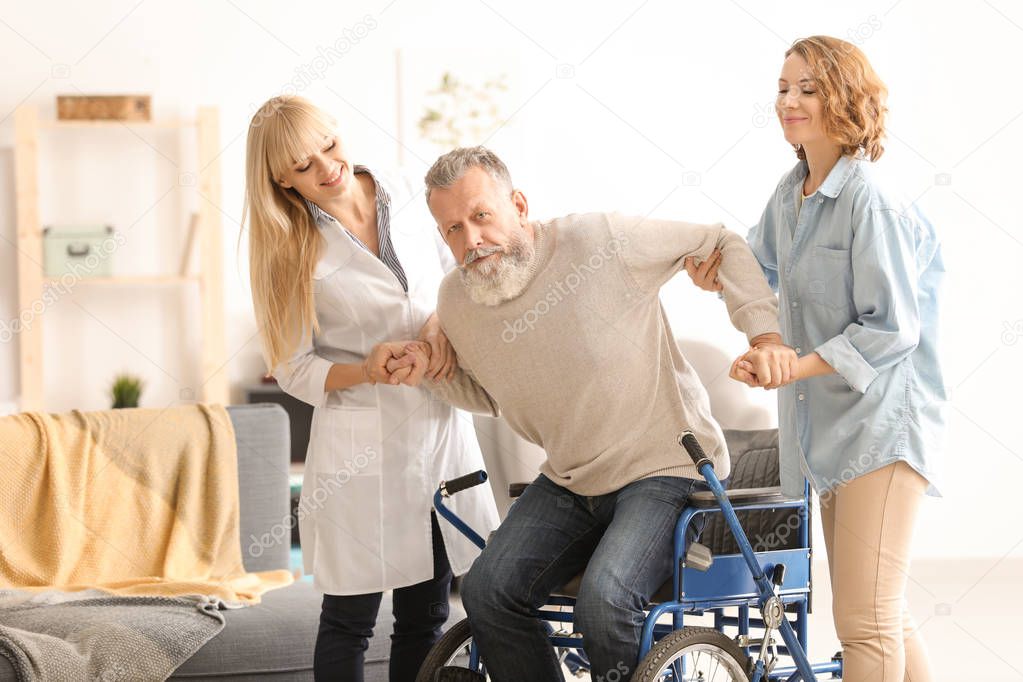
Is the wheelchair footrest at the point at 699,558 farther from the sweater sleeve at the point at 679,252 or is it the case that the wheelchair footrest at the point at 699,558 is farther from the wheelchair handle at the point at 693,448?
the sweater sleeve at the point at 679,252

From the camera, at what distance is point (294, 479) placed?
15.0 ft

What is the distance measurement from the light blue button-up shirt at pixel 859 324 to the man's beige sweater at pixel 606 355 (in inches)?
5.2

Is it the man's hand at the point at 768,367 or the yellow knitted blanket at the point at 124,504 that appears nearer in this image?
the man's hand at the point at 768,367

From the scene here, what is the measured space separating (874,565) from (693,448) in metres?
0.33

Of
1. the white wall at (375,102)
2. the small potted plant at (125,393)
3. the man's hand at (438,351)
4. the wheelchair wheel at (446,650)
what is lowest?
the wheelchair wheel at (446,650)

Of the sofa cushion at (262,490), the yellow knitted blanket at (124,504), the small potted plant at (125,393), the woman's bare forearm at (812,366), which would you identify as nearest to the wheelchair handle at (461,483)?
the woman's bare forearm at (812,366)

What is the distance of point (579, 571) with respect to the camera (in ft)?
6.60

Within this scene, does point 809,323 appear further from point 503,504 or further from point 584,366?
point 503,504

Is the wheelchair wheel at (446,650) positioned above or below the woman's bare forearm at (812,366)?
below

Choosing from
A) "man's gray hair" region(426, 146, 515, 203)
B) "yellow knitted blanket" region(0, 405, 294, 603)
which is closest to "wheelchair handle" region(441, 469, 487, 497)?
"man's gray hair" region(426, 146, 515, 203)

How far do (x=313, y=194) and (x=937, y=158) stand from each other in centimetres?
327

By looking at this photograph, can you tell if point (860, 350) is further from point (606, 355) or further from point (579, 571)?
point (579, 571)

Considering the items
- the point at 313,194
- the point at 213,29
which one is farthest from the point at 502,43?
the point at 313,194

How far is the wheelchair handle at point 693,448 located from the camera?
6.04 feet
